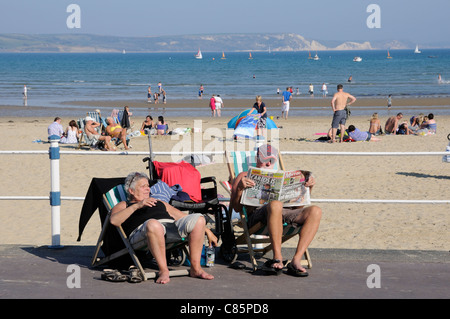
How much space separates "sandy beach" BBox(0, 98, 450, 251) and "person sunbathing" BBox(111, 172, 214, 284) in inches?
44.8

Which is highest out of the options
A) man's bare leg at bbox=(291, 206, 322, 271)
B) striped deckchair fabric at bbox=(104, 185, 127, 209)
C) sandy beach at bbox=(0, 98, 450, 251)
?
striped deckchair fabric at bbox=(104, 185, 127, 209)

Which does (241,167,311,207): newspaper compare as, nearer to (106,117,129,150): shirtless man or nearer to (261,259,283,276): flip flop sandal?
(261,259,283,276): flip flop sandal

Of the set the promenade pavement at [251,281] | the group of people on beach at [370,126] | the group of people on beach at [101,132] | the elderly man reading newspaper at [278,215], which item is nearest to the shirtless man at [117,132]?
the group of people on beach at [101,132]

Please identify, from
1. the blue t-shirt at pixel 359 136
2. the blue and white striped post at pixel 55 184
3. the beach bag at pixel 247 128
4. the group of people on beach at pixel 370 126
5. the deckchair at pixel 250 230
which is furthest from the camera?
the beach bag at pixel 247 128

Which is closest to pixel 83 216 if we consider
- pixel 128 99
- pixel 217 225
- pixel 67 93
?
pixel 217 225

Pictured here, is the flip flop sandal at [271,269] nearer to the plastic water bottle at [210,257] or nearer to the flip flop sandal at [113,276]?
the plastic water bottle at [210,257]

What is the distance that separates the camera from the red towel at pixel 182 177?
637 cm

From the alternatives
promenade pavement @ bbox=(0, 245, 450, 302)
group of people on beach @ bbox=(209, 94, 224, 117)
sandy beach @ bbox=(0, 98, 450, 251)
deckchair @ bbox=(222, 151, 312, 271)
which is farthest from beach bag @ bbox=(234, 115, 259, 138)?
promenade pavement @ bbox=(0, 245, 450, 302)

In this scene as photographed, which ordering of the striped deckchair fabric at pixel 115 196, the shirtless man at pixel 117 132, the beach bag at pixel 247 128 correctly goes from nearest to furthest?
the striped deckchair fabric at pixel 115 196, the shirtless man at pixel 117 132, the beach bag at pixel 247 128

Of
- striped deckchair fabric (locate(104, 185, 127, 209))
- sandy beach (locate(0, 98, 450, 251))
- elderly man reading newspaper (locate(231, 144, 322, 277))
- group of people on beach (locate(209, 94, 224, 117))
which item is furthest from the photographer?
group of people on beach (locate(209, 94, 224, 117))

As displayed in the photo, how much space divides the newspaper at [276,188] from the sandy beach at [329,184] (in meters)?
1.43

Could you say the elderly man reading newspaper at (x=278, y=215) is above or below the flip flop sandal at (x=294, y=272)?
above

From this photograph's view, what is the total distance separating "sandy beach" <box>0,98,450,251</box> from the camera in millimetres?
8125
